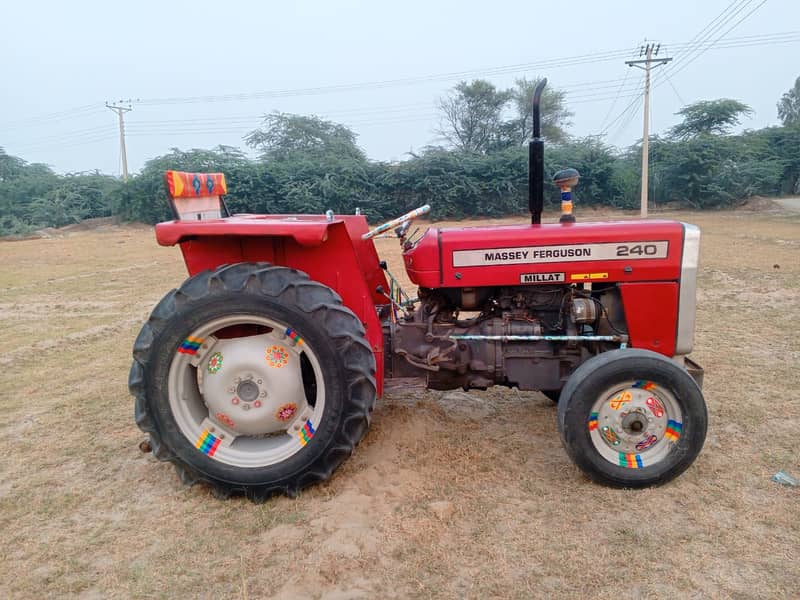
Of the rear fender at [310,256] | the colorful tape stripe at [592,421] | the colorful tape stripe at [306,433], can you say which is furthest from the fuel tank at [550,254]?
the colorful tape stripe at [306,433]

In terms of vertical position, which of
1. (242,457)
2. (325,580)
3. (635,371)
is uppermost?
(635,371)

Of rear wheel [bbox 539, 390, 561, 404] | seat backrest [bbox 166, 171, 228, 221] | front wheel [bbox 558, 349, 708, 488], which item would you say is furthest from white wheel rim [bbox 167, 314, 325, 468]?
rear wheel [bbox 539, 390, 561, 404]

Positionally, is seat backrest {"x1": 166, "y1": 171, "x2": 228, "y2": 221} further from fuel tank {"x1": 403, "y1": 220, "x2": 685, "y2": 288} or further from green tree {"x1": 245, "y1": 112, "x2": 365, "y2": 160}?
green tree {"x1": 245, "y1": 112, "x2": 365, "y2": 160}

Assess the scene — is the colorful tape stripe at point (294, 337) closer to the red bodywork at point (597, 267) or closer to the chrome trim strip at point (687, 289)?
the red bodywork at point (597, 267)

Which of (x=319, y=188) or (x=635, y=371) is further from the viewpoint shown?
(x=319, y=188)

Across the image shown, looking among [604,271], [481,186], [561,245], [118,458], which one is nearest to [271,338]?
[118,458]

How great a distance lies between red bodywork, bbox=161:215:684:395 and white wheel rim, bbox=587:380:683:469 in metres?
0.43

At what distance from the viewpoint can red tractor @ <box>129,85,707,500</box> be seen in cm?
279

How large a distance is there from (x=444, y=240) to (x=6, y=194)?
30491 millimetres

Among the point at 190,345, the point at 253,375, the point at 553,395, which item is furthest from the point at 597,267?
the point at 190,345

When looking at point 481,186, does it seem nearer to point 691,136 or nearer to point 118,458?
point 691,136

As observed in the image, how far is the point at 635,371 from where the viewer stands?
110 inches

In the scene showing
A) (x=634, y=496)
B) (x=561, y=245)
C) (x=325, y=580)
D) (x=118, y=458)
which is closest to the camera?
(x=325, y=580)

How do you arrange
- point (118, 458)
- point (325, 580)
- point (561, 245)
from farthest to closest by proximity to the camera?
point (118, 458) → point (561, 245) → point (325, 580)
